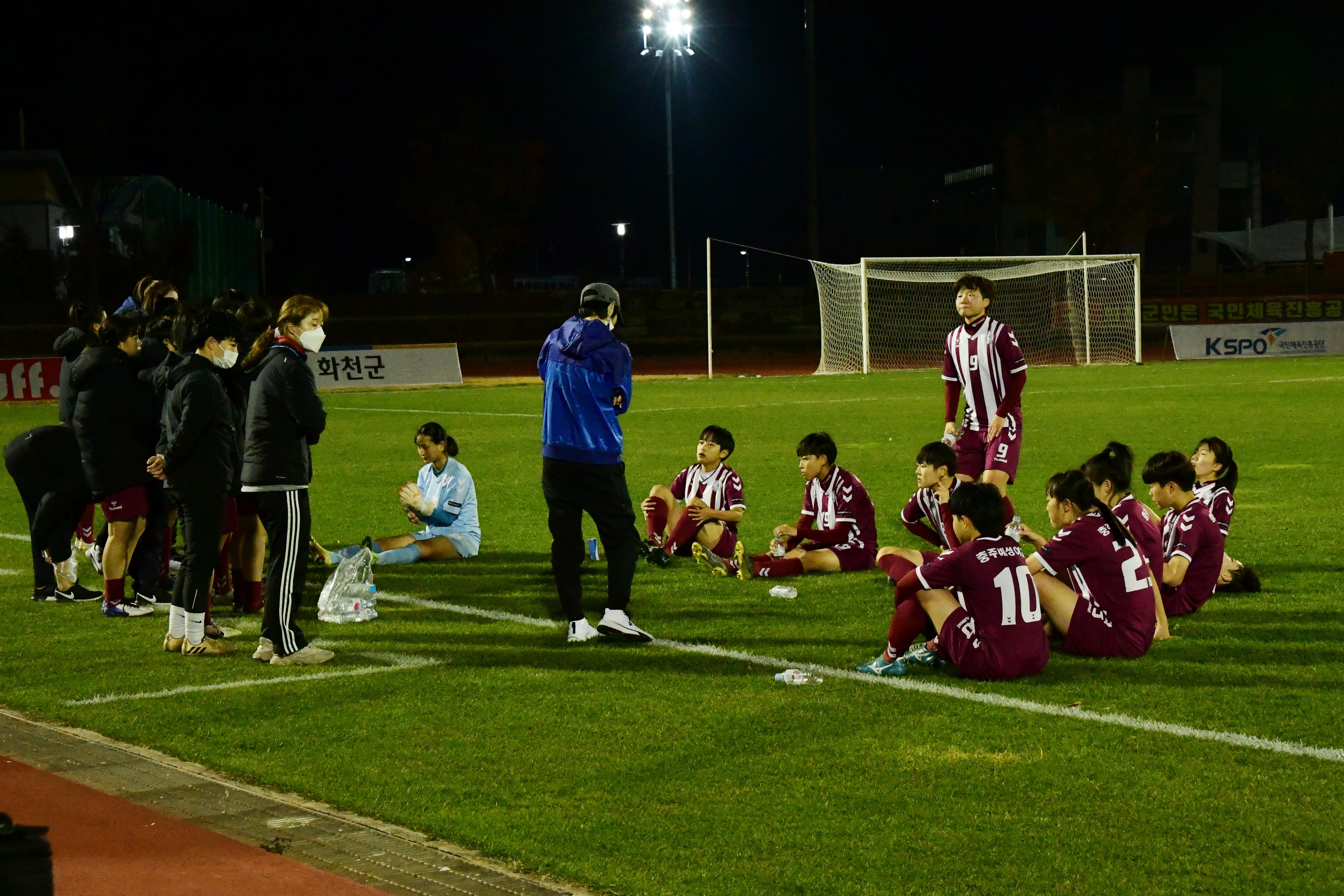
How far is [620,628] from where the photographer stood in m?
7.49

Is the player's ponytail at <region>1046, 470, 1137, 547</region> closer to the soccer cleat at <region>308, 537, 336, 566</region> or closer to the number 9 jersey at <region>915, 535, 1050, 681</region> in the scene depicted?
the number 9 jersey at <region>915, 535, 1050, 681</region>

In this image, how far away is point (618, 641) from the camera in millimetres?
7555

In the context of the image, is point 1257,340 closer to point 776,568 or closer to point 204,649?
point 776,568

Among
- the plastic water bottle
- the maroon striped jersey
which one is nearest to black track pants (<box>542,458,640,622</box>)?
the plastic water bottle

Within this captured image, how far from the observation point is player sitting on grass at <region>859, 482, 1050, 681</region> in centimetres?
624

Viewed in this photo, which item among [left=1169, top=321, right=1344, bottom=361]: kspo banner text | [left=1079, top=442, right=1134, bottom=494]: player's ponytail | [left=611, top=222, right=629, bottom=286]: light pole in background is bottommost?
[left=1079, top=442, right=1134, bottom=494]: player's ponytail

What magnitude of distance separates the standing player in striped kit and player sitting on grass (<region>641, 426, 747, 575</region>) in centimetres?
155

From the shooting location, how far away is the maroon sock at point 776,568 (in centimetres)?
930

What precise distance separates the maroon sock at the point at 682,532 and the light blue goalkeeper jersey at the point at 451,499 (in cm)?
141

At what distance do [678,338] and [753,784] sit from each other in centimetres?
4363

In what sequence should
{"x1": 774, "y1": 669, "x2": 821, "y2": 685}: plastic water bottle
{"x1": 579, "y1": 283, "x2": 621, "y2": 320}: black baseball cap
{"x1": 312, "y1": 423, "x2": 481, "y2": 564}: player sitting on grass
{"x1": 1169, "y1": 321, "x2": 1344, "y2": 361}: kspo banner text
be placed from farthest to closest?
{"x1": 1169, "y1": 321, "x2": 1344, "y2": 361}: kspo banner text
{"x1": 312, "y1": 423, "x2": 481, "y2": 564}: player sitting on grass
{"x1": 579, "y1": 283, "x2": 621, "y2": 320}: black baseball cap
{"x1": 774, "y1": 669, "x2": 821, "y2": 685}: plastic water bottle

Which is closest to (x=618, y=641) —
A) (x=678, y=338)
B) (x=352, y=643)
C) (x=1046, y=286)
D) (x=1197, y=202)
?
(x=352, y=643)

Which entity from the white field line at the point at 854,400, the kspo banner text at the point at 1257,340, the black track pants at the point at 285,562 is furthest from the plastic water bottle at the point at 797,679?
the kspo banner text at the point at 1257,340

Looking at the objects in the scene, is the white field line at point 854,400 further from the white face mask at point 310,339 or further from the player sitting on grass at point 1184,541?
the white face mask at point 310,339
